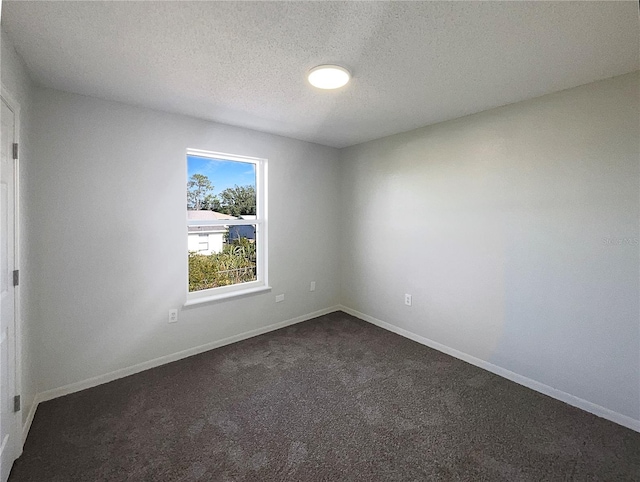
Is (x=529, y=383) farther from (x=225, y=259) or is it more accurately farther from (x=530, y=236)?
(x=225, y=259)

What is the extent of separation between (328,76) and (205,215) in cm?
195

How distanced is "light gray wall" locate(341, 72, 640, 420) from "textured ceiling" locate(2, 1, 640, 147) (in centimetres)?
32

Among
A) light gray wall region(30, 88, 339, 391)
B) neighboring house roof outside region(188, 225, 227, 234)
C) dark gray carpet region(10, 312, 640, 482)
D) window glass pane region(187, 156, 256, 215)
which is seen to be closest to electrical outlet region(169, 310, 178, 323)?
light gray wall region(30, 88, 339, 391)

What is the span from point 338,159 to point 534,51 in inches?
107

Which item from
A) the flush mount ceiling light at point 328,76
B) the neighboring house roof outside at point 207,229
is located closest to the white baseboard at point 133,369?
the neighboring house roof outside at point 207,229

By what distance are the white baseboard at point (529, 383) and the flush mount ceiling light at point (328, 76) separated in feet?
8.88

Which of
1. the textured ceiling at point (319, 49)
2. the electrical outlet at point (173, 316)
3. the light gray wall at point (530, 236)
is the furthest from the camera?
the electrical outlet at point (173, 316)

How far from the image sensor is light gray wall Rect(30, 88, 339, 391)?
2303 mm

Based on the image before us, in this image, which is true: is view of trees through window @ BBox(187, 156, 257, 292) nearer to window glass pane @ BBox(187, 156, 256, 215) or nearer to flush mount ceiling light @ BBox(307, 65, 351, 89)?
window glass pane @ BBox(187, 156, 256, 215)

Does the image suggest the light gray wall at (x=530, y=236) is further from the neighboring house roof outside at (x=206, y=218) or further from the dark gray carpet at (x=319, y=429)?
the neighboring house roof outside at (x=206, y=218)

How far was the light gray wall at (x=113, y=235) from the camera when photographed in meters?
2.30

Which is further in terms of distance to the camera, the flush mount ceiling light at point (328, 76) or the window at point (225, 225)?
the window at point (225, 225)

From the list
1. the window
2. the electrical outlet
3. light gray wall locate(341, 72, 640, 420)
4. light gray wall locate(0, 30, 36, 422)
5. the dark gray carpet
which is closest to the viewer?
the dark gray carpet

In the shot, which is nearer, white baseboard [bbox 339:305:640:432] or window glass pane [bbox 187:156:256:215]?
white baseboard [bbox 339:305:640:432]
